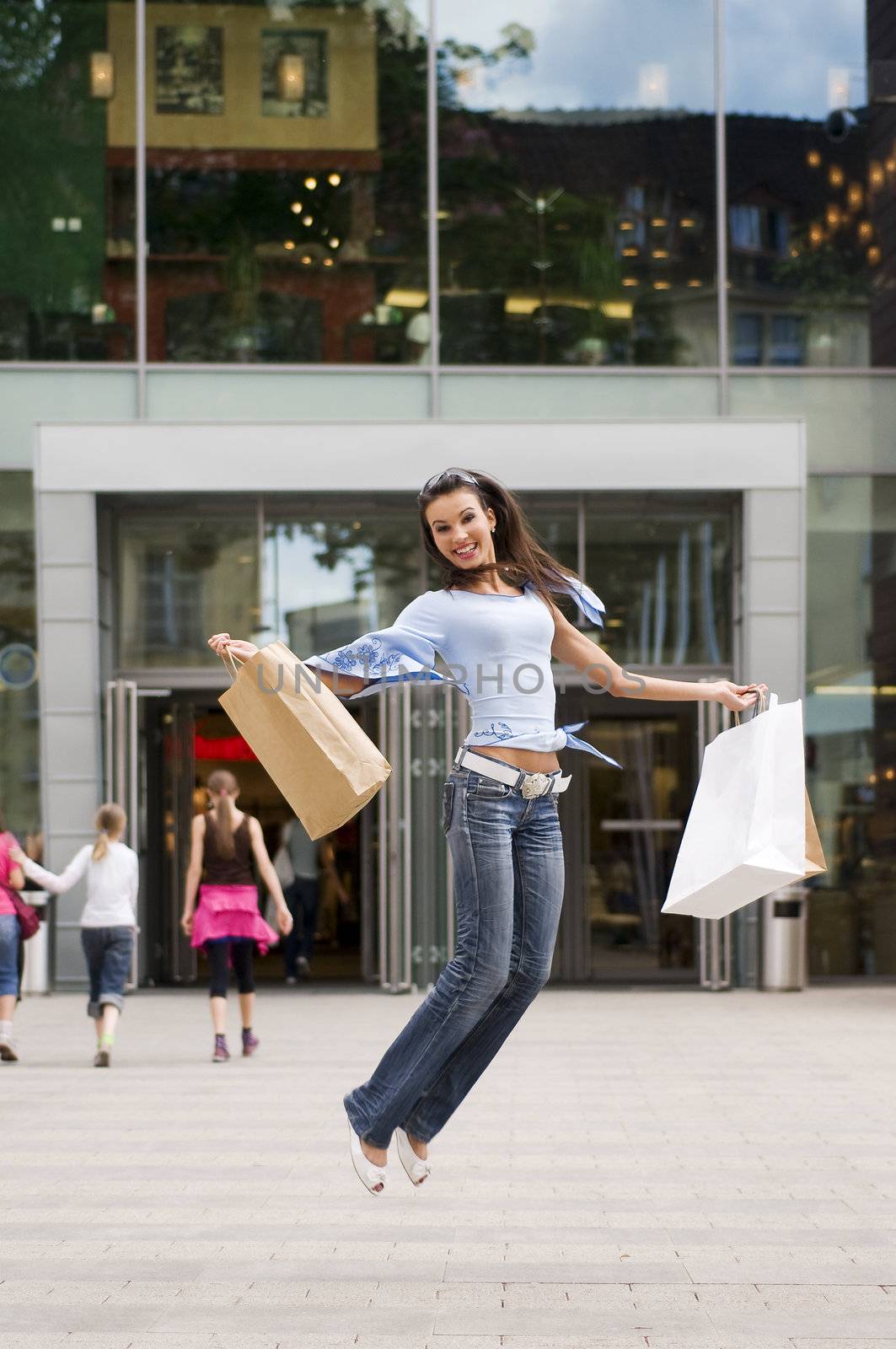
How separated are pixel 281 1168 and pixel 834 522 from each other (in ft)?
35.2

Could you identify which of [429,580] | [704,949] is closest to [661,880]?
[704,949]

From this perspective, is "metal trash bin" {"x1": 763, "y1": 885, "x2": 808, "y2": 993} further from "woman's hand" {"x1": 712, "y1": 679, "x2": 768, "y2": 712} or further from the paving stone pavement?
"woman's hand" {"x1": 712, "y1": 679, "x2": 768, "y2": 712}

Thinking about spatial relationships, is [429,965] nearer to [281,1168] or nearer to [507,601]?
[281,1168]

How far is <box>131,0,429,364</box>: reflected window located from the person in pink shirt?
6.32 metres

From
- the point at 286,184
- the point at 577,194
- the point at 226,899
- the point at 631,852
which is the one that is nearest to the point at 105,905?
the point at 226,899

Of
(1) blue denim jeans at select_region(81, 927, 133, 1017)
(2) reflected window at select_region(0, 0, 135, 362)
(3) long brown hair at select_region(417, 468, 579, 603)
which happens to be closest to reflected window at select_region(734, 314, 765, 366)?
(2) reflected window at select_region(0, 0, 135, 362)

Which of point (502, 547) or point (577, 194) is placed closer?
point (502, 547)

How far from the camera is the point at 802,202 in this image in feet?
53.7

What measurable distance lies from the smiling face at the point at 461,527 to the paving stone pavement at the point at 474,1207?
78.6 inches

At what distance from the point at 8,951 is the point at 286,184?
832 centimetres

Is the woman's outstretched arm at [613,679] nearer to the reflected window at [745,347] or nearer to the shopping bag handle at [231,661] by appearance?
the shopping bag handle at [231,661]

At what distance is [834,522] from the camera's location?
53.3 ft

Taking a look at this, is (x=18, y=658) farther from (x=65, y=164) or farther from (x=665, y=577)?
(x=665, y=577)

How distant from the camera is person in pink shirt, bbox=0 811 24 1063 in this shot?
1112 centimetres
